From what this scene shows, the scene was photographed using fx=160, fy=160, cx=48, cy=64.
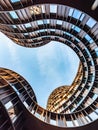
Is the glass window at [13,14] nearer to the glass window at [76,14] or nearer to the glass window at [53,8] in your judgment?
the glass window at [53,8]

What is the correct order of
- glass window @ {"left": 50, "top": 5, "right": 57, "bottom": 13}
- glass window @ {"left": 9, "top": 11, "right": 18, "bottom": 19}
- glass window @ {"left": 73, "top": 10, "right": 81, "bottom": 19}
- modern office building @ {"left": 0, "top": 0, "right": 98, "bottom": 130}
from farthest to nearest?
glass window @ {"left": 9, "top": 11, "right": 18, "bottom": 19} < glass window @ {"left": 73, "top": 10, "right": 81, "bottom": 19} < glass window @ {"left": 50, "top": 5, "right": 57, "bottom": 13} < modern office building @ {"left": 0, "top": 0, "right": 98, "bottom": 130}

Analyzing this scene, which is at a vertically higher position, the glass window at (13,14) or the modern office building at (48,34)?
the glass window at (13,14)

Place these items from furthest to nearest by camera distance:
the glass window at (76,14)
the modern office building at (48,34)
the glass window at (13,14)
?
the glass window at (13,14), the glass window at (76,14), the modern office building at (48,34)

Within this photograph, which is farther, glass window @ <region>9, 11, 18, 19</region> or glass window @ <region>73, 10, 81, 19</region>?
glass window @ <region>9, 11, 18, 19</region>

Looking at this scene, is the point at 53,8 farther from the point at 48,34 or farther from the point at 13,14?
the point at 48,34

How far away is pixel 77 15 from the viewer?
902 inches

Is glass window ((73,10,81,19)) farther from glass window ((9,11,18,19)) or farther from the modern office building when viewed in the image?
glass window ((9,11,18,19))

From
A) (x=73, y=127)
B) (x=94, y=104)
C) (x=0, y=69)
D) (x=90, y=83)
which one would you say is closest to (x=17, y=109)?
(x=73, y=127)

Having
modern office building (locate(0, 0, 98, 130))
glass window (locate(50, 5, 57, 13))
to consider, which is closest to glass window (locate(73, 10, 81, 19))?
modern office building (locate(0, 0, 98, 130))

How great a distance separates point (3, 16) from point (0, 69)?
11.0 metres

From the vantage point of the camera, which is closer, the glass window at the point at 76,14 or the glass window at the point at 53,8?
the glass window at the point at 53,8

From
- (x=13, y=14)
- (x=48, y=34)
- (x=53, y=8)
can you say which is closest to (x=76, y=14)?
(x=53, y=8)

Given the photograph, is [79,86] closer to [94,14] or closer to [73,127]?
[73,127]

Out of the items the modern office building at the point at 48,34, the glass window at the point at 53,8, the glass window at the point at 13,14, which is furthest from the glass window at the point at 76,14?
the glass window at the point at 13,14
